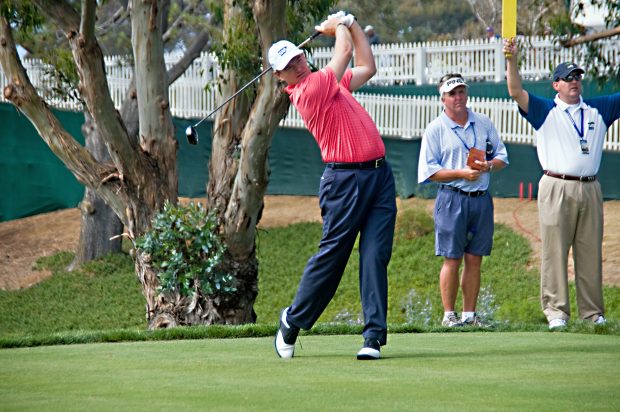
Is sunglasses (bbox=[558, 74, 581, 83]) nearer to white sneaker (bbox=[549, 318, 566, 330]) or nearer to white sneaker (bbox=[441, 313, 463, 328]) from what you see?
white sneaker (bbox=[549, 318, 566, 330])

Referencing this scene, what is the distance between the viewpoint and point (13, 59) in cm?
1264

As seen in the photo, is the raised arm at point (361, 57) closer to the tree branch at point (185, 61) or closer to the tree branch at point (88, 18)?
the tree branch at point (88, 18)

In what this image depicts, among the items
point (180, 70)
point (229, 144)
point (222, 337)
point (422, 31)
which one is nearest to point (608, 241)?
point (229, 144)

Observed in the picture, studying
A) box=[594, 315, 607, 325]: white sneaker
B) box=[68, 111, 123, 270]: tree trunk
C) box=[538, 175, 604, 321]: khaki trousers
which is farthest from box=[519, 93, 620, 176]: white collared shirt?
box=[68, 111, 123, 270]: tree trunk

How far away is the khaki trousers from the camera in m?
9.55

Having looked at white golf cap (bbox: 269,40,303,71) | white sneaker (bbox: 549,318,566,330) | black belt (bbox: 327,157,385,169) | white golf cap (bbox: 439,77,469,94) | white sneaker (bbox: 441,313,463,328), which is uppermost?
white golf cap (bbox: 269,40,303,71)

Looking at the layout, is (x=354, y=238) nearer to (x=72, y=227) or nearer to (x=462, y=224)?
(x=462, y=224)

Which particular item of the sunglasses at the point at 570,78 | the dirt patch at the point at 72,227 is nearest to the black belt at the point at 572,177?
the sunglasses at the point at 570,78

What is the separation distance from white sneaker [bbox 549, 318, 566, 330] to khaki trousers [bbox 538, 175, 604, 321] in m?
0.18

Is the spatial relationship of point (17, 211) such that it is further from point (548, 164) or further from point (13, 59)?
point (548, 164)

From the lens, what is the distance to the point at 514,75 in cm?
909

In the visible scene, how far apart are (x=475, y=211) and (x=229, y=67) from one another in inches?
172

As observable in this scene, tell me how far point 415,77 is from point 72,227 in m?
7.50

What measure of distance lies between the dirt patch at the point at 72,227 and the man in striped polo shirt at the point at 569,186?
8.14 metres
